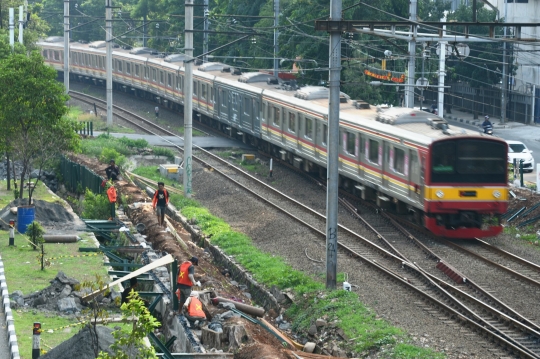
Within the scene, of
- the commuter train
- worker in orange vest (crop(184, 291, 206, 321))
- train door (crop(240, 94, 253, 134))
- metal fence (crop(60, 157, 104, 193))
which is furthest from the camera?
train door (crop(240, 94, 253, 134))

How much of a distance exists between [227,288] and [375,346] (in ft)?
18.8

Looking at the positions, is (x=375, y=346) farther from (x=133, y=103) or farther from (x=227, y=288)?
(x=133, y=103)

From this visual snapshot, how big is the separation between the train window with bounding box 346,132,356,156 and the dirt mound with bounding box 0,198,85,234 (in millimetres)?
7885

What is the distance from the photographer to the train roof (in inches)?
915

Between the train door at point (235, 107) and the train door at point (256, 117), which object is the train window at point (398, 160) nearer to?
the train door at point (256, 117)

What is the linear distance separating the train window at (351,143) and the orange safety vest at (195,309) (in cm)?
1164

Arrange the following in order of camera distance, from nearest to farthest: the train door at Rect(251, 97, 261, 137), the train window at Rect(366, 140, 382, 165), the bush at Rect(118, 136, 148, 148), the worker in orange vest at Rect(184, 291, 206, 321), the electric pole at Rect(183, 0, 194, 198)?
the worker in orange vest at Rect(184, 291, 206, 321), the train window at Rect(366, 140, 382, 165), the electric pole at Rect(183, 0, 194, 198), the train door at Rect(251, 97, 261, 137), the bush at Rect(118, 136, 148, 148)

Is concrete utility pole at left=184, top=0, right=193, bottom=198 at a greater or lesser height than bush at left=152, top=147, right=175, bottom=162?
greater

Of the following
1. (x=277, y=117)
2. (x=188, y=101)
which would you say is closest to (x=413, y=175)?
(x=188, y=101)

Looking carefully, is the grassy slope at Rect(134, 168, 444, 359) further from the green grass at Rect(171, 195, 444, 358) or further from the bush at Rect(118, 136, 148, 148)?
the bush at Rect(118, 136, 148, 148)

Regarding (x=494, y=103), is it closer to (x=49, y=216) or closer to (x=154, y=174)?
(x=154, y=174)

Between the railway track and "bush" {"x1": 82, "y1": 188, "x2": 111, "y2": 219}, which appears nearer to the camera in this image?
the railway track

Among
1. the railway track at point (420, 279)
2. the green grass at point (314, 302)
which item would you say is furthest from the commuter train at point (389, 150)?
the green grass at point (314, 302)

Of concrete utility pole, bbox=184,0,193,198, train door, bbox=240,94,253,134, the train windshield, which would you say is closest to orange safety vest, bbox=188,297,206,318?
the train windshield
